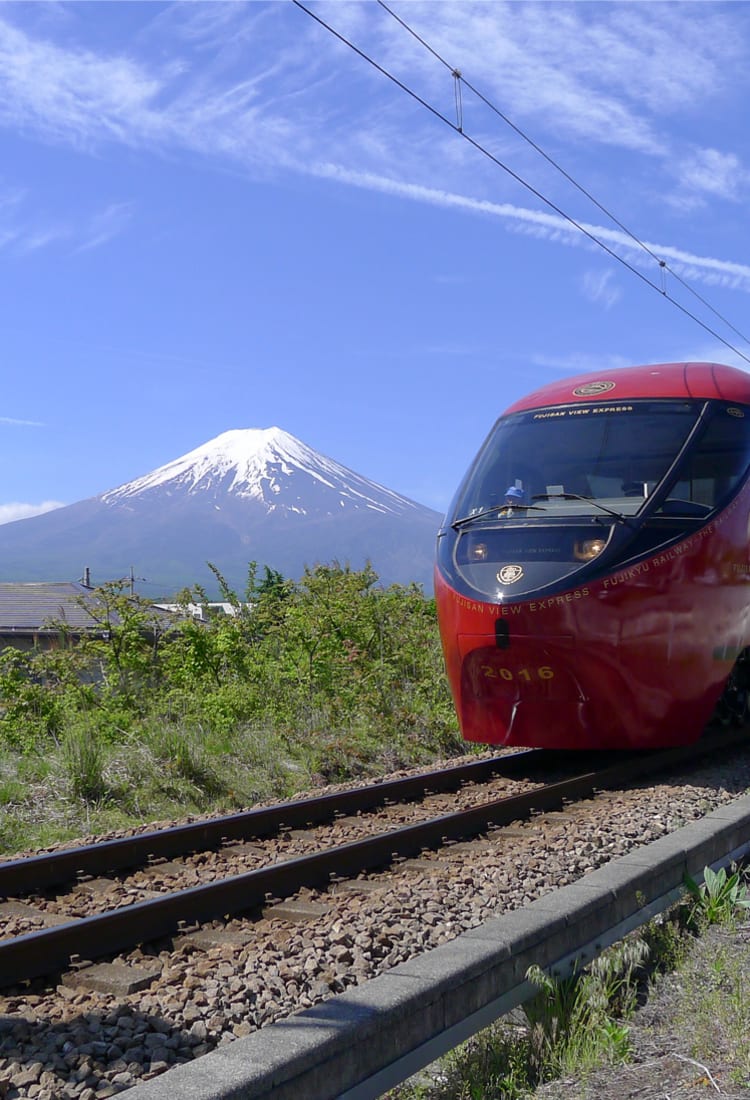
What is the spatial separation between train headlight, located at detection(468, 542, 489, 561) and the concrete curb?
3.57m

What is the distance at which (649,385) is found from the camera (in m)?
9.75

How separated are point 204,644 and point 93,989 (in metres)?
9.21

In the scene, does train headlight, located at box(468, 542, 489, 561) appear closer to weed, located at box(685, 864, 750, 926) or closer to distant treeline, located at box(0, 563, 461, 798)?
distant treeline, located at box(0, 563, 461, 798)

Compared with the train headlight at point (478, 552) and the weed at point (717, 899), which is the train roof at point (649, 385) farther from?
the weed at point (717, 899)

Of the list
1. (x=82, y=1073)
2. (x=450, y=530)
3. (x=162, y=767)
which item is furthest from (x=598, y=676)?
(x=82, y=1073)

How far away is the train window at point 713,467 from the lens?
350 inches

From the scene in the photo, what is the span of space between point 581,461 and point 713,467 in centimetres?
106

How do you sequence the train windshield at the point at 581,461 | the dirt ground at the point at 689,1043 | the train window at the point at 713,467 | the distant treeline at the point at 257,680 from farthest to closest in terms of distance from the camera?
the distant treeline at the point at 257,680 → the train windshield at the point at 581,461 → the train window at the point at 713,467 → the dirt ground at the point at 689,1043

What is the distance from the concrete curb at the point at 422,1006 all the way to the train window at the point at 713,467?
3.82 meters

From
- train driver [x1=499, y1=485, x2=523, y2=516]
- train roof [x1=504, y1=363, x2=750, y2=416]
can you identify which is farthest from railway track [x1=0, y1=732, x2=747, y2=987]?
train roof [x1=504, y1=363, x2=750, y2=416]

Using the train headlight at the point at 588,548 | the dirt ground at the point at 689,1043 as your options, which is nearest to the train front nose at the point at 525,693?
the train headlight at the point at 588,548

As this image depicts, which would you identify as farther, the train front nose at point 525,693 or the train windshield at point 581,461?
the train windshield at point 581,461

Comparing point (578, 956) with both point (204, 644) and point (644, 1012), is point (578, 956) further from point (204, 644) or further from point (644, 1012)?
point (204, 644)

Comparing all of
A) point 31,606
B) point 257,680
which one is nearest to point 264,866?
point 257,680
